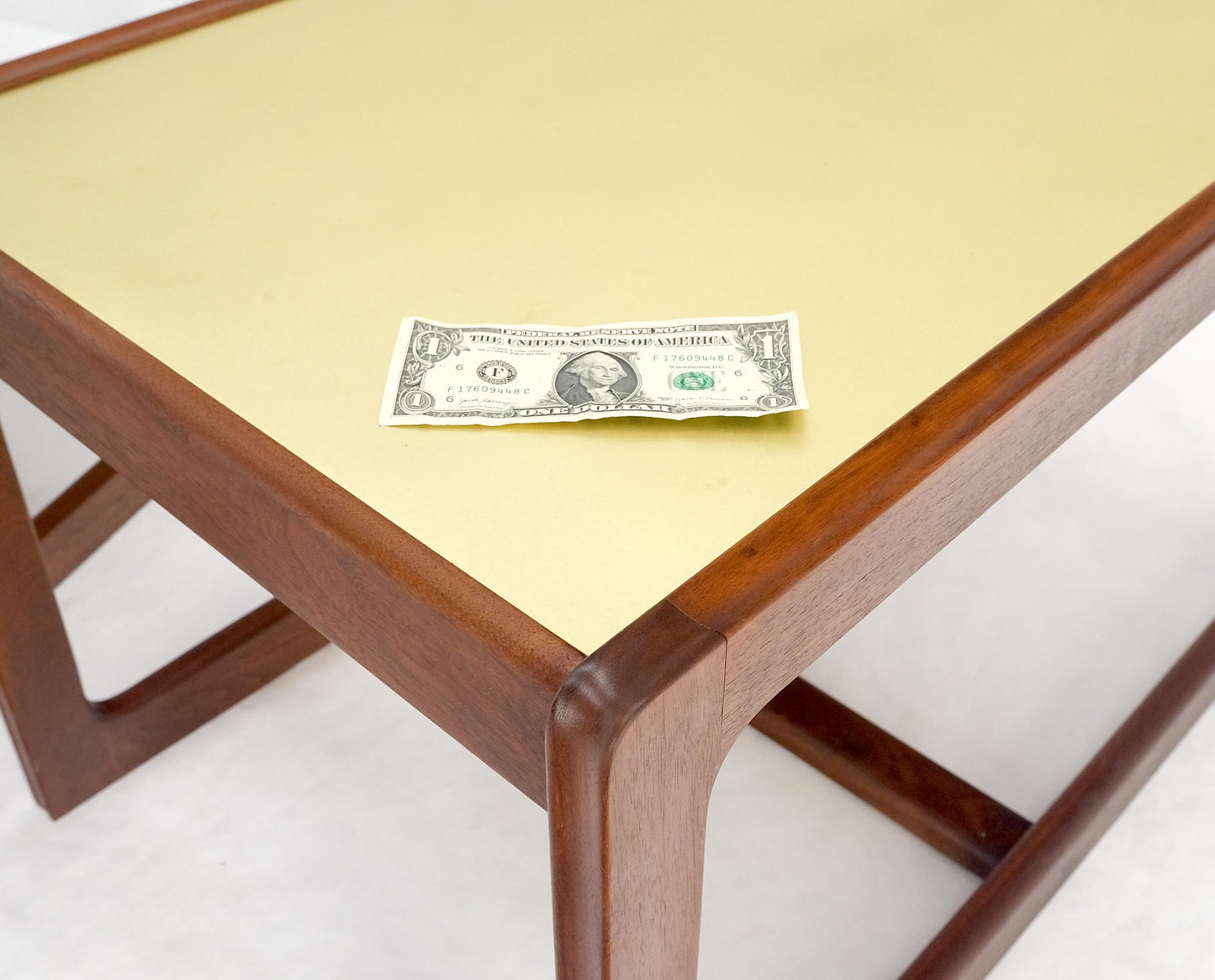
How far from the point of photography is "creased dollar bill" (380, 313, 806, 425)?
3.04 ft

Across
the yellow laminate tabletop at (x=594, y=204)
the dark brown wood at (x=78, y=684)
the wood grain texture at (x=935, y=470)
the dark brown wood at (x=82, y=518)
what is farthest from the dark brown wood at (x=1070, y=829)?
the dark brown wood at (x=82, y=518)

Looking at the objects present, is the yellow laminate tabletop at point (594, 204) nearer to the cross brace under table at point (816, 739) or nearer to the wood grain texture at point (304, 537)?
the wood grain texture at point (304, 537)

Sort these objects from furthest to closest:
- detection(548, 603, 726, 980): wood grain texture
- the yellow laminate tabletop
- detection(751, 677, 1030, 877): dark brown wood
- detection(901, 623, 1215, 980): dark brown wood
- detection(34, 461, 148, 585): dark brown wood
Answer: detection(34, 461, 148, 585): dark brown wood < detection(751, 677, 1030, 877): dark brown wood < detection(901, 623, 1215, 980): dark brown wood < the yellow laminate tabletop < detection(548, 603, 726, 980): wood grain texture

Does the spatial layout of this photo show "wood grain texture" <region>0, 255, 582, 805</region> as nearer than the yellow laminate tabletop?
Yes

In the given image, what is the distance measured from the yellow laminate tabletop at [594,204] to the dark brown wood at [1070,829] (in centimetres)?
73

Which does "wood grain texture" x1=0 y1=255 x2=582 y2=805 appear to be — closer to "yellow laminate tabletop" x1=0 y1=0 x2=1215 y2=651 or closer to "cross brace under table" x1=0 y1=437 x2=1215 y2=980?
"yellow laminate tabletop" x1=0 y1=0 x2=1215 y2=651

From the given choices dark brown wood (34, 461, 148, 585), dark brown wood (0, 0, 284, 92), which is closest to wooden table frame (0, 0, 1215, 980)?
dark brown wood (0, 0, 284, 92)

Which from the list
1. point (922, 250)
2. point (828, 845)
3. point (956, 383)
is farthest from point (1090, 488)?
point (956, 383)

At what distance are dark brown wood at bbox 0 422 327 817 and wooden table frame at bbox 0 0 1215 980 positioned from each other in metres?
0.17

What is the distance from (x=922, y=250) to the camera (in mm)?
1123

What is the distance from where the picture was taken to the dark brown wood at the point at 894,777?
1.55 metres

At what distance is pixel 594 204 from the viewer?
1210 mm

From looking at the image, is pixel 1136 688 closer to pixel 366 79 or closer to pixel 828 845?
pixel 828 845

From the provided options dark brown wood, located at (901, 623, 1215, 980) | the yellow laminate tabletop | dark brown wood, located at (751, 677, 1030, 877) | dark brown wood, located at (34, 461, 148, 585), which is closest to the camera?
the yellow laminate tabletop
